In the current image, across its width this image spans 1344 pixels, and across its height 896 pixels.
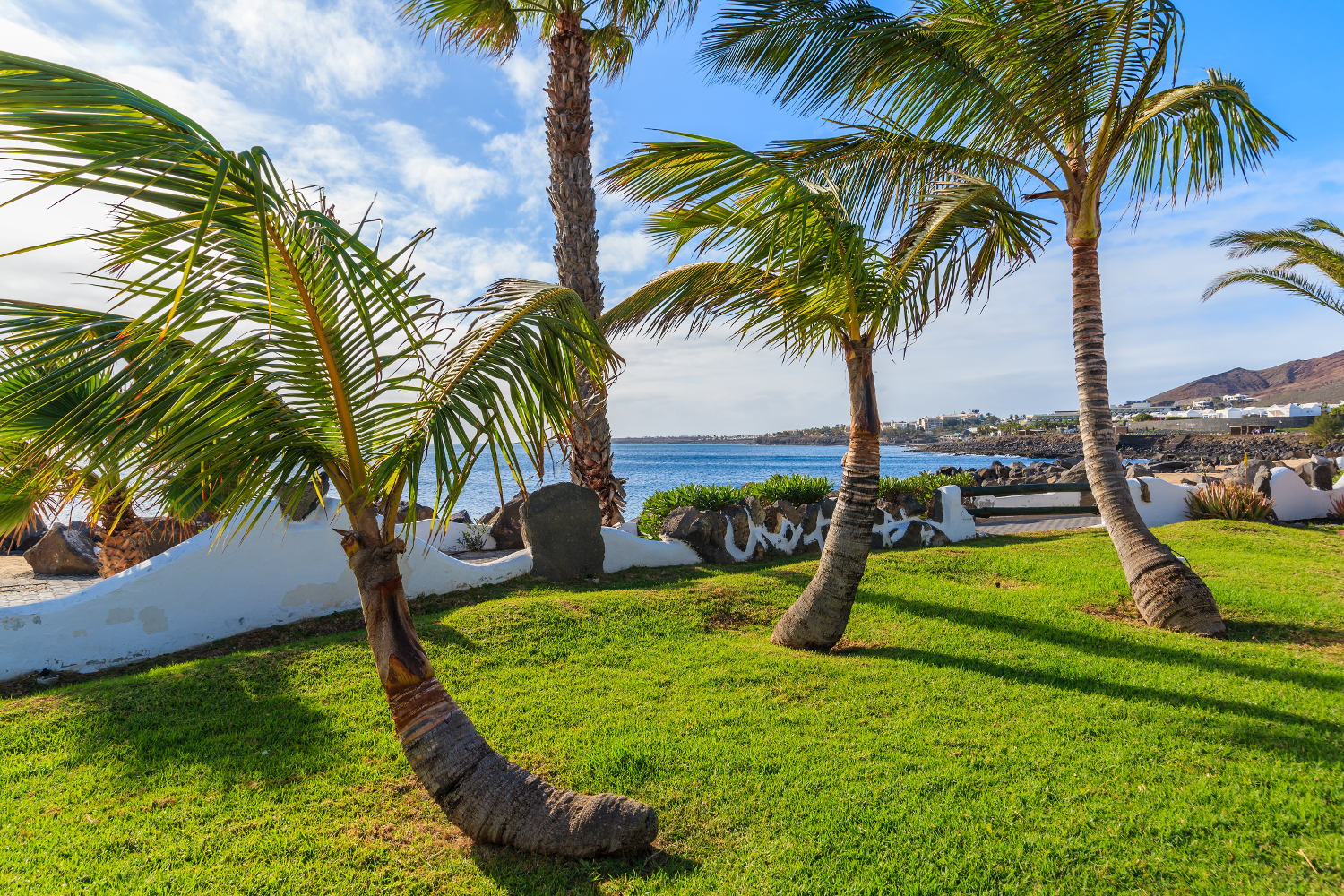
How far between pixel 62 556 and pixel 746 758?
36.9ft

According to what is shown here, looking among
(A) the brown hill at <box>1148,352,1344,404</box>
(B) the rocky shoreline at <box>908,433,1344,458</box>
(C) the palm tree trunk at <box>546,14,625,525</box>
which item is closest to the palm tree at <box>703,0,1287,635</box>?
(C) the palm tree trunk at <box>546,14,625,525</box>

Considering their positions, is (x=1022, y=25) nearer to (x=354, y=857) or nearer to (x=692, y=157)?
(x=692, y=157)

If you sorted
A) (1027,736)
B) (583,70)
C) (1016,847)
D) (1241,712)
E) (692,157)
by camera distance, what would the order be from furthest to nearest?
1. (583,70)
2. (692,157)
3. (1241,712)
4. (1027,736)
5. (1016,847)

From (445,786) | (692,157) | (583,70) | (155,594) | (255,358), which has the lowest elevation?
(445,786)

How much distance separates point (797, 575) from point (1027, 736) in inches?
177

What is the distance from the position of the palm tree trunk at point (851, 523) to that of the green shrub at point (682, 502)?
474 centimetres

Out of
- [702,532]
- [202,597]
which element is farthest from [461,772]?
[702,532]

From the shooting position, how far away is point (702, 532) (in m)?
10.2

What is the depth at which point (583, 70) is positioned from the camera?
10391 mm

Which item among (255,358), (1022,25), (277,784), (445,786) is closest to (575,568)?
(277,784)

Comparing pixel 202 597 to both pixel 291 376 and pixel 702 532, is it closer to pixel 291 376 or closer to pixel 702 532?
pixel 291 376

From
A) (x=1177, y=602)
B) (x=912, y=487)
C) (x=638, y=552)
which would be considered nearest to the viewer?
(x=1177, y=602)

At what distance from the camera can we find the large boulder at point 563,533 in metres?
8.70

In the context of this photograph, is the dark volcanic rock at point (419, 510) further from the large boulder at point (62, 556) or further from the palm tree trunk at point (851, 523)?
the large boulder at point (62, 556)
